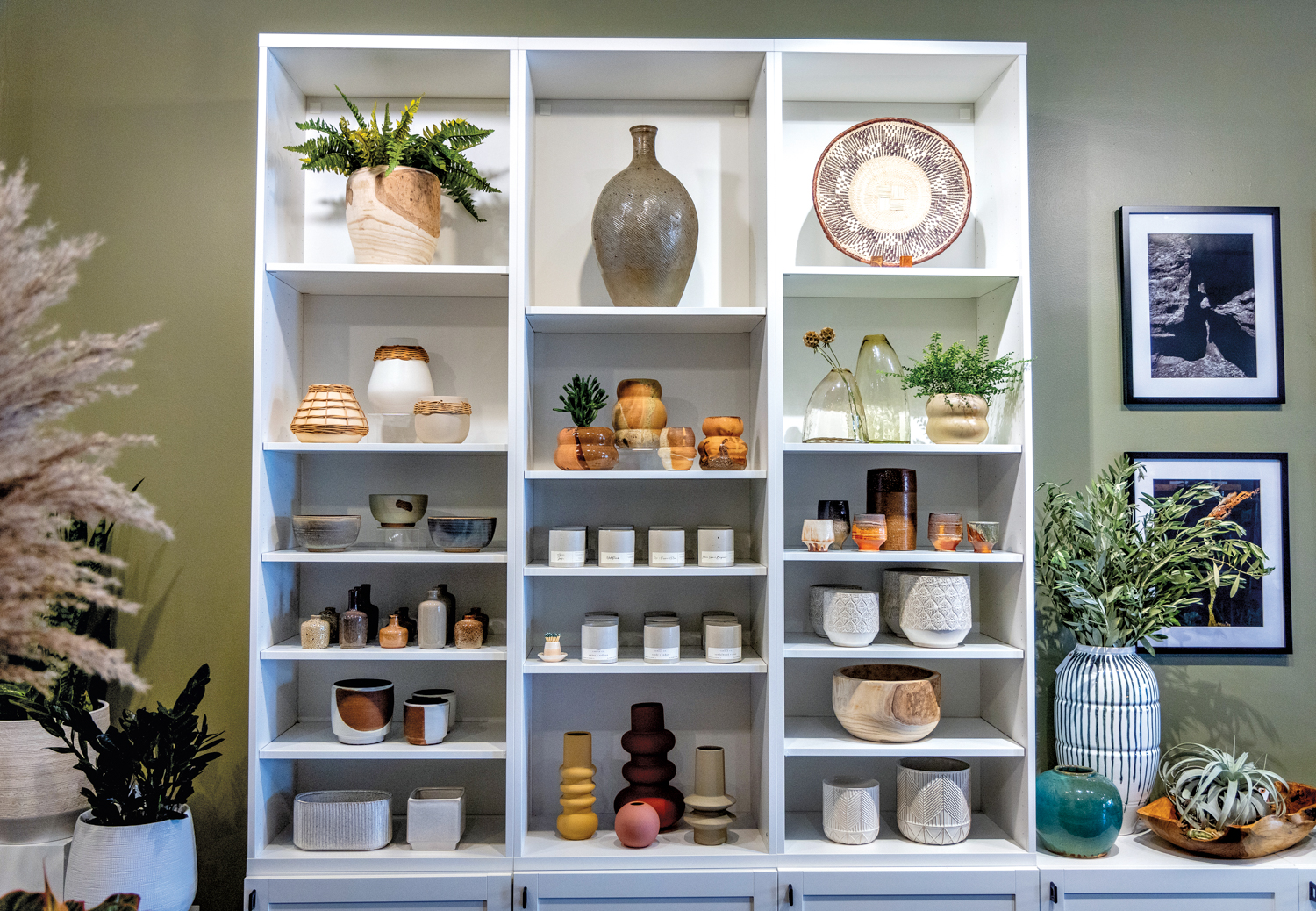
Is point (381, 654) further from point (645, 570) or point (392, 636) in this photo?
point (645, 570)

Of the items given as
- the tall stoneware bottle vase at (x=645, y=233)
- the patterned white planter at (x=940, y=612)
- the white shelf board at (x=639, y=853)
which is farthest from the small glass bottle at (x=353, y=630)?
the patterned white planter at (x=940, y=612)

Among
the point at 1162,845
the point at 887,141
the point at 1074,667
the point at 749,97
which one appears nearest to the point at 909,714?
the point at 1074,667

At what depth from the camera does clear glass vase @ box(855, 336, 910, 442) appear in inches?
90.6

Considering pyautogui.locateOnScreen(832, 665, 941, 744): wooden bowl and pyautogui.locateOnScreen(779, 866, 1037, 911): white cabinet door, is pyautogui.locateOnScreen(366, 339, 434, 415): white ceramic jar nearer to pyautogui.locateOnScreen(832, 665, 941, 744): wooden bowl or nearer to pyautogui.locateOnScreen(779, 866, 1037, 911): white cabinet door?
pyautogui.locateOnScreen(832, 665, 941, 744): wooden bowl

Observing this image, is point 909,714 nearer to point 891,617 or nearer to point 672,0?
point 891,617

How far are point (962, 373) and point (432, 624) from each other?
4.51ft

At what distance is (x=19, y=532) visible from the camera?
79 centimetres

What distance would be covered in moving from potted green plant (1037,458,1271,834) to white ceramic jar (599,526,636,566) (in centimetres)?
104

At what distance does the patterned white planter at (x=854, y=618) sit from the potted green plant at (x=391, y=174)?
50.9 inches

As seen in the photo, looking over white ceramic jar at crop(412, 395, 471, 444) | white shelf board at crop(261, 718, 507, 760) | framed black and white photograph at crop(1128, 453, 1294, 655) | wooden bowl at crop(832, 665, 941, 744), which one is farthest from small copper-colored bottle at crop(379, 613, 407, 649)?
framed black and white photograph at crop(1128, 453, 1294, 655)

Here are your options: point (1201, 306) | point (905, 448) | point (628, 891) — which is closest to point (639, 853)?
point (628, 891)

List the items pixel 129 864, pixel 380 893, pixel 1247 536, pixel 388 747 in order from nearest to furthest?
1. pixel 129 864
2. pixel 380 893
3. pixel 388 747
4. pixel 1247 536

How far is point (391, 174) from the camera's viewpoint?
219 cm

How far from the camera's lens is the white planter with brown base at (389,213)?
7.20 feet
